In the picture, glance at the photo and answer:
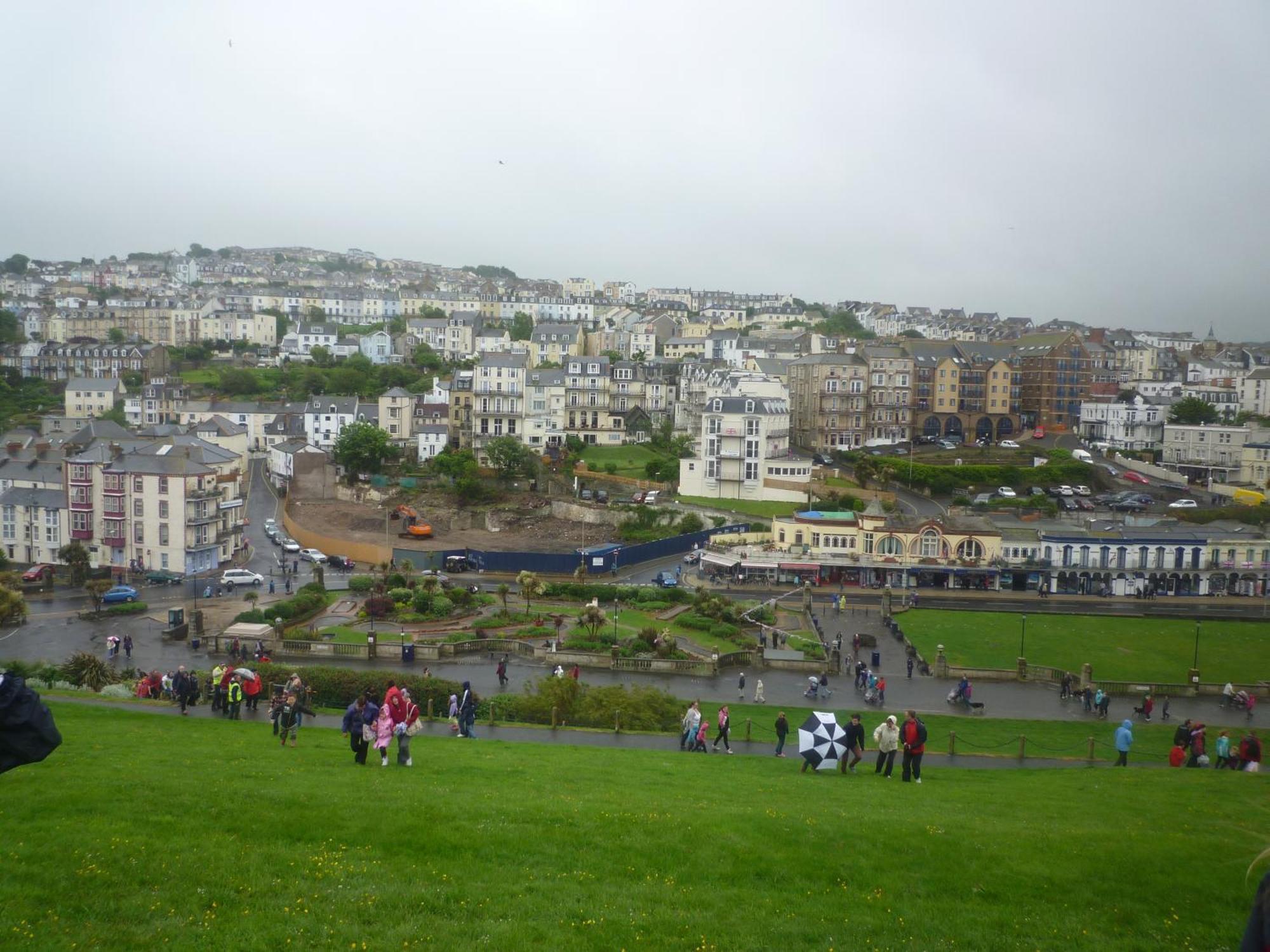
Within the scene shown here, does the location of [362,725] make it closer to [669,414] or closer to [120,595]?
[120,595]

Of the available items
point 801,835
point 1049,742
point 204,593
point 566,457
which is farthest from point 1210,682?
point 566,457

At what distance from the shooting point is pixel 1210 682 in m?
33.9

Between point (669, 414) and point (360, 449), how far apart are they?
108ft

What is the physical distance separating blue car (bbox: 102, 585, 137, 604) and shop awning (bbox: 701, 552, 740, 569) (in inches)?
1090

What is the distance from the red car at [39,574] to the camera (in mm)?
47594

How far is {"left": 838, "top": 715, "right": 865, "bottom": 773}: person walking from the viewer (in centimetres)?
1744

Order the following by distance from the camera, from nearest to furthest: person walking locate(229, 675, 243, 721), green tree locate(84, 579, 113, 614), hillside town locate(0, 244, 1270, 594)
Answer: person walking locate(229, 675, 243, 721)
green tree locate(84, 579, 113, 614)
hillside town locate(0, 244, 1270, 594)

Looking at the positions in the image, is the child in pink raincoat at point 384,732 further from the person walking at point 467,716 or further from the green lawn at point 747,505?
the green lawn at point 747,505

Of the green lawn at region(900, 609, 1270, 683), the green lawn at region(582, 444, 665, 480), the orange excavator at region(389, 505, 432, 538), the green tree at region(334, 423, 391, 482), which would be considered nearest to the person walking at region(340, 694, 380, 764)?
the green lawn at region(900, 609, 1270, 683)

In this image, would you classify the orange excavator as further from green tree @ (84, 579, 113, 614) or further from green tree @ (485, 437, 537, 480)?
green tree @ (84, 579, 113, 614)

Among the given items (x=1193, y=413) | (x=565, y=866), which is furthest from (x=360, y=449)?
(x=1193, y=413)

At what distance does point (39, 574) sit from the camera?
158 ft

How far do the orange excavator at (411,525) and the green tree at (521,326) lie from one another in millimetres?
58475

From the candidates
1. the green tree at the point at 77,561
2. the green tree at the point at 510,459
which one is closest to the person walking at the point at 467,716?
the green tree at the point at 77,561
